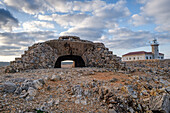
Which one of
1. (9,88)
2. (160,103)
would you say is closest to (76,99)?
(9,88)

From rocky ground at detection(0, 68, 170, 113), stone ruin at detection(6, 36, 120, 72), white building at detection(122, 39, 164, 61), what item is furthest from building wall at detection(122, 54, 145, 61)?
rocky ground at detection(0, 68, 170, 113)

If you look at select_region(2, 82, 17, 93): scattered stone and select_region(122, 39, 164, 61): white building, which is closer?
select_region(2, 82, 17, 93): scattered stone

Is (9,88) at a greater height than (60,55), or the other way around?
(60,55)

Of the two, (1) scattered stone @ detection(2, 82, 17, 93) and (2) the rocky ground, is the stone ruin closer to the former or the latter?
(1) scattered stone @ detection(2, 82, 17, 93)

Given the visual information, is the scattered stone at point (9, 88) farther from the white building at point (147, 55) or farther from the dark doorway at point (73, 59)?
the white building at point (147, 55)

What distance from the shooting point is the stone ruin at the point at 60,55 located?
31.0 feet

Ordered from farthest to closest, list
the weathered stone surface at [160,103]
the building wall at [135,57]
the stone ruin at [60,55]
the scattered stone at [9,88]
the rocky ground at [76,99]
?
1. the building wall at [135,57]
2. the stone ruin at [60,55]
3. the weathered stone surface at [160,103]
4. the scattered stone at [9,88]
5. the rocky ground at [76,99]

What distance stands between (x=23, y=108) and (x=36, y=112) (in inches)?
14.8

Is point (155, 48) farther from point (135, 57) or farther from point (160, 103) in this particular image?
point (160, 103)

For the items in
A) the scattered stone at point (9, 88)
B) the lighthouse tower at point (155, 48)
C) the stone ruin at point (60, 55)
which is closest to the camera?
the scattered stone at point (9, 88)

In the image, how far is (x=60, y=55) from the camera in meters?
11.0

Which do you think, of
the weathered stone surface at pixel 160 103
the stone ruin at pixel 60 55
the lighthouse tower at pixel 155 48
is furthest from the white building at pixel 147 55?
the weathered stone surface at pixel 160 103

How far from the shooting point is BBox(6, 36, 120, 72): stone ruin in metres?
9.45

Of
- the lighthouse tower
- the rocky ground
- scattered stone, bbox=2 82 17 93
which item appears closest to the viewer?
the rocky ground
